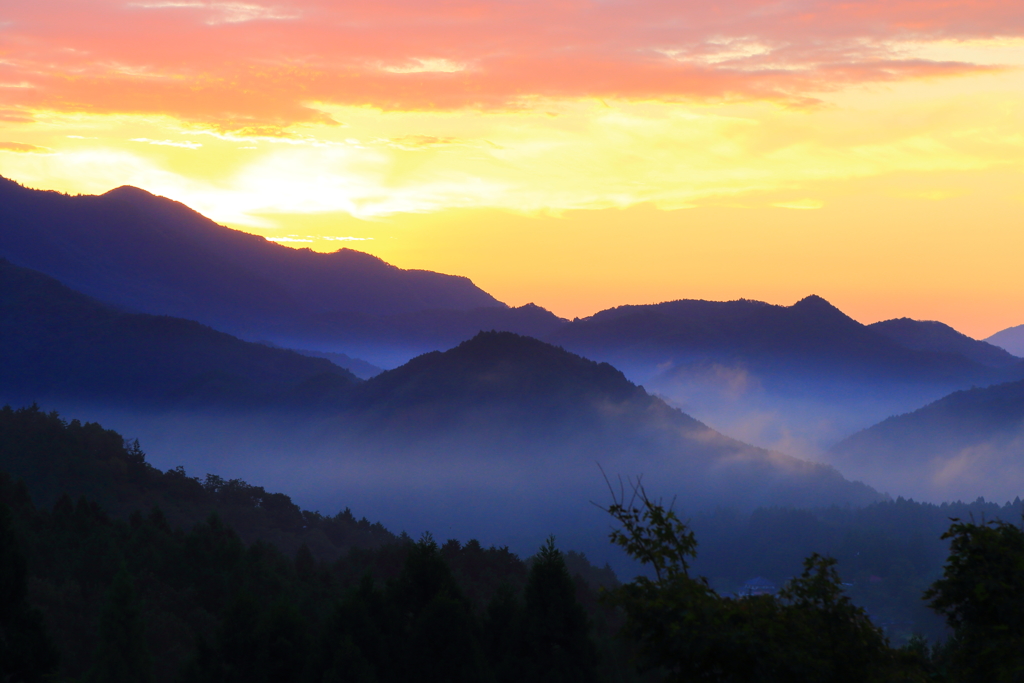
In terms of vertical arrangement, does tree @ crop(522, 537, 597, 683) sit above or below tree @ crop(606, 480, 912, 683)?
below

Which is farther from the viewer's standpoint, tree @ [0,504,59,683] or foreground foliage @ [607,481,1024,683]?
tree @ [0,504,59,683]

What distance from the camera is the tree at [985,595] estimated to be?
16938mm

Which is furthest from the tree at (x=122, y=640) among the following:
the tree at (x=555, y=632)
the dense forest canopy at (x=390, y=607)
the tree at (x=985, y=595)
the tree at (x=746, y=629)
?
the tree at (x=985, y=595)

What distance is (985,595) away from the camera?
1714 cm

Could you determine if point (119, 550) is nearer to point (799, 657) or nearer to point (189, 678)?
point (189, 678)

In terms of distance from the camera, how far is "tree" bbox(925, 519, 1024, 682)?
1694 centimetres

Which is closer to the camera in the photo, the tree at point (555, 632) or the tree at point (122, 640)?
the tree at point (122, 640)

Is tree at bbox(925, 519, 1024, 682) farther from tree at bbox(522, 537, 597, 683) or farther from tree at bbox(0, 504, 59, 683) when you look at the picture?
tree at bbox(0, 504, 59, 683)

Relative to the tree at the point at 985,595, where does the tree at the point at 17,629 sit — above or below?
below

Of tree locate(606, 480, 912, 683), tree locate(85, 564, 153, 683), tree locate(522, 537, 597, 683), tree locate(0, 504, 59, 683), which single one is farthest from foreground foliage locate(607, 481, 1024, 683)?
tree locate(85, 564, 153, 683)

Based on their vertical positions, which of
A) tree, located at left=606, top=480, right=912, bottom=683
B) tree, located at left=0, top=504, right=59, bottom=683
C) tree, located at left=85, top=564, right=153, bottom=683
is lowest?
tree, located at left=85, top=564, right=153, bottom=683

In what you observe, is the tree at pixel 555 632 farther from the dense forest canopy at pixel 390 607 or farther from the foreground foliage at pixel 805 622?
the foreground foliage at pixel 805 622

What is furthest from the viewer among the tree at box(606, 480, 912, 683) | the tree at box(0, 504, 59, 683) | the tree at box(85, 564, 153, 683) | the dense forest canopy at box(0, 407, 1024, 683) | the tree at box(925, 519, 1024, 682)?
the tree at box(85, 564, 153, 683)

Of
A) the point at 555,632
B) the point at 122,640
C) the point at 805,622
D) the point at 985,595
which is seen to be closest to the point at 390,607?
the point at 555,632
